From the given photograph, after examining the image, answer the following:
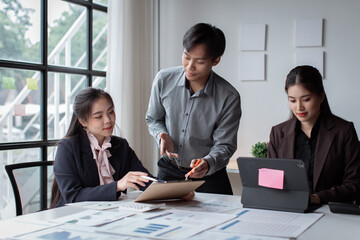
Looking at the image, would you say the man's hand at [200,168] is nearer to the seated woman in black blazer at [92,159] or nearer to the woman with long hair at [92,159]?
the seated woman in black blazer at [92,159]

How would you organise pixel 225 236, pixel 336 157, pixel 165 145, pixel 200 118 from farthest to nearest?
1. pixel 200 118
2. pixel 165 145
3. pixel 336 157
4. pixel 225 236

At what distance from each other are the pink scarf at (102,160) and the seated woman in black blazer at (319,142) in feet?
2.59

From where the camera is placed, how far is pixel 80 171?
200 cm

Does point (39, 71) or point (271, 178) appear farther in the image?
point (39, 71)

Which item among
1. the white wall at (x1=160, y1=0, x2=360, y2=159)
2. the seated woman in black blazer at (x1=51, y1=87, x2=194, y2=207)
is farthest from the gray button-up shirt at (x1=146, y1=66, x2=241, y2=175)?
the white wall at (x1=160, y1=0, x2=360, y2=159)

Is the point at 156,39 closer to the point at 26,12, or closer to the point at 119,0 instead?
the point at 119,0

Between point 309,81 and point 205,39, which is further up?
point 205,39

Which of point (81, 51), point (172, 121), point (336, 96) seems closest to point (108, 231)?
point (172, 121)

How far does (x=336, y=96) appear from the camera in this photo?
12.0 ft

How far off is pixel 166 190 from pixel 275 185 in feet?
1.37

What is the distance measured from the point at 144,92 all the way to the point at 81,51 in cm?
69

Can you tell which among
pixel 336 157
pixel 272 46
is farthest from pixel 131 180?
pixel 272 46

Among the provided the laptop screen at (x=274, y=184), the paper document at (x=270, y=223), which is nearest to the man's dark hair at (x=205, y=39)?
the laptop screen at (x=274, y=184)

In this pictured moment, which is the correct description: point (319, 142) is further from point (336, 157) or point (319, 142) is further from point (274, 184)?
point (274, 184)
